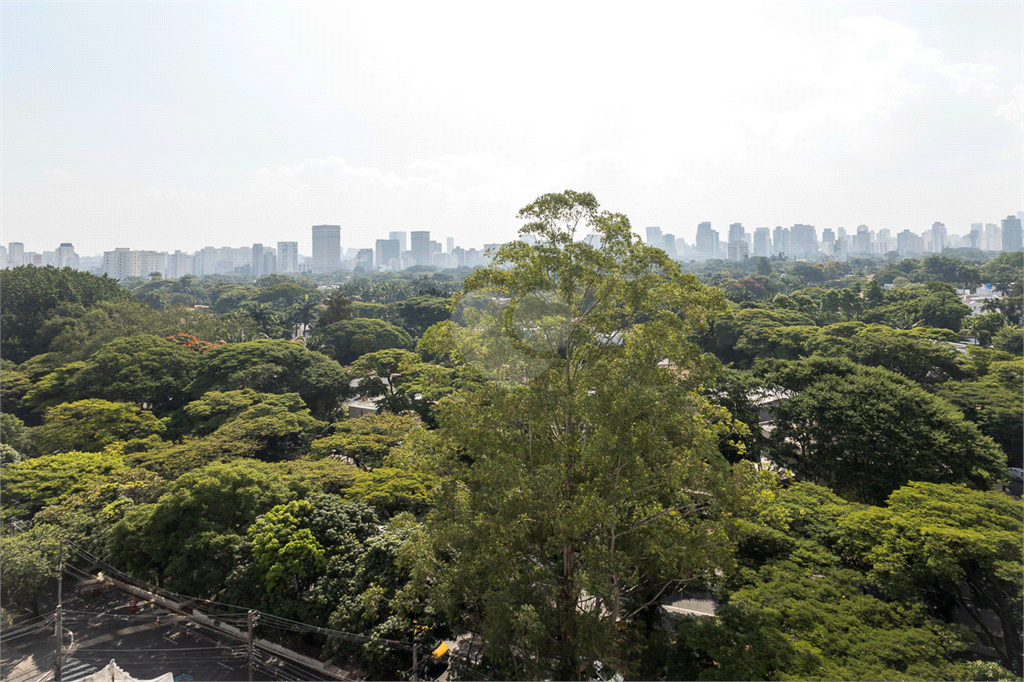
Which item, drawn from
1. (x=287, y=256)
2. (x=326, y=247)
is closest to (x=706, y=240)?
(x=326, y=247)

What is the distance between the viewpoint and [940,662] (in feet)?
21.2

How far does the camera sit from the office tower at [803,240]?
178 m

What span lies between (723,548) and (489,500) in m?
3.32

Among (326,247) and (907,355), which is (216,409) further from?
(326,247)

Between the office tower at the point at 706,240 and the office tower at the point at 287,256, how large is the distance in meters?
140

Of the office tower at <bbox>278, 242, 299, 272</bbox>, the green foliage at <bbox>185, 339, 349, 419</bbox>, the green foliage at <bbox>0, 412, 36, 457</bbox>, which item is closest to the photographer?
the green foliage at <bbox>0, 412, 36, 457</bbox>

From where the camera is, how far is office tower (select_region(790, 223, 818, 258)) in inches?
7018

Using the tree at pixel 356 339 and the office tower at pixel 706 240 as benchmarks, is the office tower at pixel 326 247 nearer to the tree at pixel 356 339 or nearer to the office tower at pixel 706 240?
the office tower at pixel 706 240

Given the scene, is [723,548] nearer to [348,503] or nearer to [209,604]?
[348,503]

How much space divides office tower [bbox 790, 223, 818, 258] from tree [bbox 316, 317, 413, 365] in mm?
180799

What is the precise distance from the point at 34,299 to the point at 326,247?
147 metres

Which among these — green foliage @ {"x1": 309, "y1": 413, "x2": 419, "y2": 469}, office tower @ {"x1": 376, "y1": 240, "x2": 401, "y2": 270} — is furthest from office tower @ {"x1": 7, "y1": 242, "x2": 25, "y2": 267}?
green foliage @ {"x1": 309, "y1": 413, "x2": 419, "y2": 469}

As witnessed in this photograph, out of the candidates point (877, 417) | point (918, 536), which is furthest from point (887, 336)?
point (918, 536)

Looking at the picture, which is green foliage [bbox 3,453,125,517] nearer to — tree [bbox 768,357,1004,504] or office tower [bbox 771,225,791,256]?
tree [bbox 768,357,1004,504]
